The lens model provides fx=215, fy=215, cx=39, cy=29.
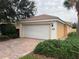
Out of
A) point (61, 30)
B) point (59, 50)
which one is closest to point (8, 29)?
point (61, 30)

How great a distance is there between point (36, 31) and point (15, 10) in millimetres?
4109

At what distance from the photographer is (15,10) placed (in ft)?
97.6

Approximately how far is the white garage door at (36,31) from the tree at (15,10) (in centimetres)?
208

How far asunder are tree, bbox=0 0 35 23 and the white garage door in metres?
2.08

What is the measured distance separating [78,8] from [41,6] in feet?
38.4

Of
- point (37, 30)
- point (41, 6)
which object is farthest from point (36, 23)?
point (41, 6)

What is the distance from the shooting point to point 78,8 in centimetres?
3155

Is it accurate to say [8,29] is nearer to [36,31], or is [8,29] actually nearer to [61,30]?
[36,31]

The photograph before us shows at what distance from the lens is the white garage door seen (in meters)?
29.1

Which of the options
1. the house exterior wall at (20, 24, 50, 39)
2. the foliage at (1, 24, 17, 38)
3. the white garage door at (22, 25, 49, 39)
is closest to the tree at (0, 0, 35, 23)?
the foliage at (1, 24, 17, 38)

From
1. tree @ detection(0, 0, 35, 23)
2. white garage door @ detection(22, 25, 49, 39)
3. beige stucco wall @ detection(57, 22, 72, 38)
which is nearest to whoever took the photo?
tree @ detection(0, 0, 35, 23)

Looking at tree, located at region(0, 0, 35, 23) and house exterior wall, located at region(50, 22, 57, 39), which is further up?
tree, located at region(0, 0, 35, 23)

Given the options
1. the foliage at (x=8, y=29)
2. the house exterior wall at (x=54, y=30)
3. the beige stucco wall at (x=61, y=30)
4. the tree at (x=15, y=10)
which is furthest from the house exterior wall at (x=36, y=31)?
the tree at (x=15, y=10)

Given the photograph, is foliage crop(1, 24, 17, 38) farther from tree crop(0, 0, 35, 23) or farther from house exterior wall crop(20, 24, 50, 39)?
tree crop(0, 0, 35, 23)
